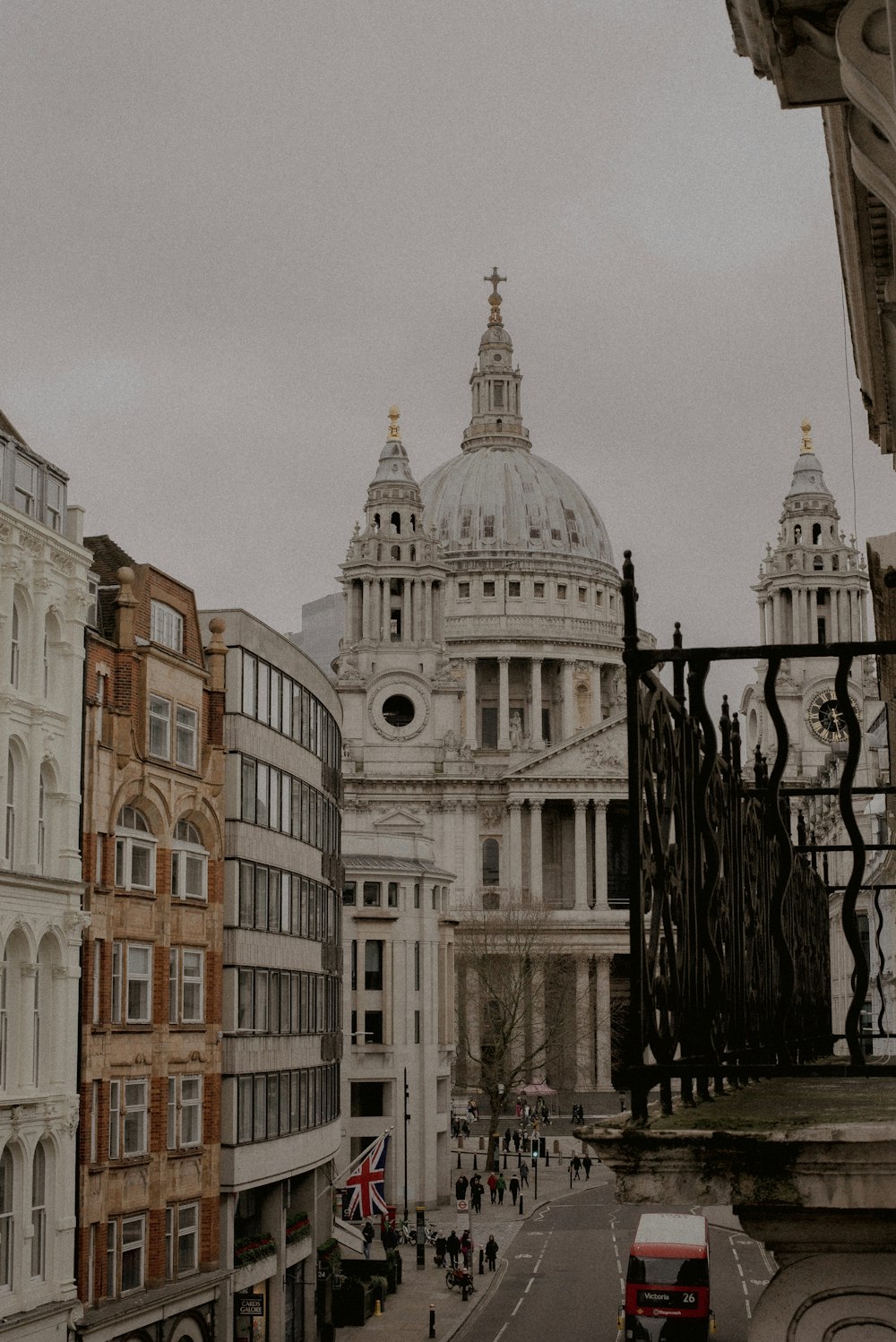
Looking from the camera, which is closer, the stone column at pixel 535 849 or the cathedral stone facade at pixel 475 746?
the cathedral stone facade at pixel 475 746

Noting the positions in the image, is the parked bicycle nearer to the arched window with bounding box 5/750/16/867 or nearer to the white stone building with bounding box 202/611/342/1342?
the white stone building with bounding box 202/611/342/1342

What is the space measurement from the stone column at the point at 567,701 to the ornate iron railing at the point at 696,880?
157 m

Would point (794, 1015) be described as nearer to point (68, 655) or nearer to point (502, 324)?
point (68, 655)

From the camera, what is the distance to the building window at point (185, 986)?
42.0m

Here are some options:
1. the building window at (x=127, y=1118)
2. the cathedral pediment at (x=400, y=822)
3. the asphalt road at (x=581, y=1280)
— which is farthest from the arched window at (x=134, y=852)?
the cathedral pediment at (x=400, y=822)

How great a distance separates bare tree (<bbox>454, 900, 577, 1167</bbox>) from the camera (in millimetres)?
107750

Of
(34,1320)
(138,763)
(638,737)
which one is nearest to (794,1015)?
(638,737)

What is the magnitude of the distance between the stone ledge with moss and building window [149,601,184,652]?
34687 mm

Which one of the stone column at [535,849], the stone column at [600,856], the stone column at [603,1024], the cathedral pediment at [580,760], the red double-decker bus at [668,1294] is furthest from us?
the cathedral pediment at [580,760]

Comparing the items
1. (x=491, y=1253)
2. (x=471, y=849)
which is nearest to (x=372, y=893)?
(x=491, y=1253)

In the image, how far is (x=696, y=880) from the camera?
Answer: 1104cm

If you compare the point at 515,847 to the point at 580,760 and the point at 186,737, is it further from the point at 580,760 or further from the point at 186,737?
the point at 186,737

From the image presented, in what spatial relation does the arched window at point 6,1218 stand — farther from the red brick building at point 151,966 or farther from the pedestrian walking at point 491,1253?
the pedestrian walking at point 491,1253

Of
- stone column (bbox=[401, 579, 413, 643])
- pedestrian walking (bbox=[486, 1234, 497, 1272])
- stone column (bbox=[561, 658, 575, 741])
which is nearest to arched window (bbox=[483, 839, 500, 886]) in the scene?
stone column (bbox=[401, 579, 413, 643])
